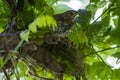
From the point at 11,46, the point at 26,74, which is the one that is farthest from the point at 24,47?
the point at 26,74

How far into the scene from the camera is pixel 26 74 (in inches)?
26.5

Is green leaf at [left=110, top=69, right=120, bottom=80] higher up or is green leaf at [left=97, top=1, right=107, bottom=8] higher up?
green leaf at [left=97, top=1, right=107, bottom=8]

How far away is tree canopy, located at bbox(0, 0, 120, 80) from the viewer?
53 centimetres

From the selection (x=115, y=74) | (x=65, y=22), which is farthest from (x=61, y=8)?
(x=115, y=74)

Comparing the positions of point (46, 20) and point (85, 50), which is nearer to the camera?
point (46, 20)

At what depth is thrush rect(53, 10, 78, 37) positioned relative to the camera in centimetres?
51

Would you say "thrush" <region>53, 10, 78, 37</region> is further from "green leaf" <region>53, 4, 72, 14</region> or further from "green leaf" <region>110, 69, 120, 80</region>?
"green leaf" <region>110, 69, 120, 80</region>

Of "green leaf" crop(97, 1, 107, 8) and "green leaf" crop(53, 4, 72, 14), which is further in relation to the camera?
"green leaf" crop(97, 1, 107, 8)

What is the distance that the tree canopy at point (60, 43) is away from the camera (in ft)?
1.75

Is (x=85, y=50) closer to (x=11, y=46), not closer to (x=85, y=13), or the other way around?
(x=85, y=13)

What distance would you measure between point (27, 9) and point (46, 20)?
0.18m

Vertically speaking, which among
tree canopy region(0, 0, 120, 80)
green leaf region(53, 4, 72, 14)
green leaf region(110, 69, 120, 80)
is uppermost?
green leaf region(53, 4, 72, 14)

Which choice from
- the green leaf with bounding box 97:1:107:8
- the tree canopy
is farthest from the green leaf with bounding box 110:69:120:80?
the green leaf with bounding box 97:1:107:8

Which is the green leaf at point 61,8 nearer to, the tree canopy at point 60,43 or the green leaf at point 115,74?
the tree canopy at point 60,43
